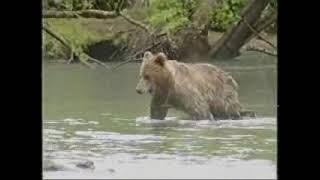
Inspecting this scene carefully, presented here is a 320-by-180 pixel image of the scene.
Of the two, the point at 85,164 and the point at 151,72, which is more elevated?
the point at 151,72

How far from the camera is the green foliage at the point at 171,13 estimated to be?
206 cm

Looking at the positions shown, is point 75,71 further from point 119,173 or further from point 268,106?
point 268,106

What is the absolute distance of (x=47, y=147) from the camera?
197cm

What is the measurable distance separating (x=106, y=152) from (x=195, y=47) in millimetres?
409

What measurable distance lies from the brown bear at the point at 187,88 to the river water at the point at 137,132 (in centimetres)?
2

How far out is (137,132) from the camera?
201 cm

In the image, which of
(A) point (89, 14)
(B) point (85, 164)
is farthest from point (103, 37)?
(B) point (85, 164)

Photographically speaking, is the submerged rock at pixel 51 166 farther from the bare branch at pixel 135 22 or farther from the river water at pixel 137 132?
the bare branch at pixel 135 22

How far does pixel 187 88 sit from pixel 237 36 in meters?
0.21

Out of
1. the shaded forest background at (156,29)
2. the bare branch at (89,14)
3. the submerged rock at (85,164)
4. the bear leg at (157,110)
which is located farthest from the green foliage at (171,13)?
the submerged rock at (85,164)

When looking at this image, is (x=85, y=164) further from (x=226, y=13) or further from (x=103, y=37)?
(x=226, y=13)

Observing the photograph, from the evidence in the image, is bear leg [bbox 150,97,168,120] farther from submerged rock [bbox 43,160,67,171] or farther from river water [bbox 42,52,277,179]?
submerged rock [bbox 43,160,67,171]
